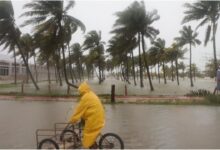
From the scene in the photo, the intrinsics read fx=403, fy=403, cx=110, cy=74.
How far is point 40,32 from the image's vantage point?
3762cm

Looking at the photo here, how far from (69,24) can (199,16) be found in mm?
12348

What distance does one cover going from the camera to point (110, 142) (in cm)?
773

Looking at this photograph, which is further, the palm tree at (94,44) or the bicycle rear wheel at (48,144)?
the palm tree at (94,44)

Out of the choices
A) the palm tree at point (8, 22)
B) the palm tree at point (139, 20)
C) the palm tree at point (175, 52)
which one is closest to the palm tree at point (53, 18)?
the palm tree at point (8, 22)

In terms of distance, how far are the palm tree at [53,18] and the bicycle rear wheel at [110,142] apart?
2932cm

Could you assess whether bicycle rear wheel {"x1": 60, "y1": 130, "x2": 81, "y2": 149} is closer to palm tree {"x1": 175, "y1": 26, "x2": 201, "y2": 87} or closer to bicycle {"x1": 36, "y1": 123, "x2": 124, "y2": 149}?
bicycle {"x1": 36, "y1": 123, "x2": 124, "y2": 149}

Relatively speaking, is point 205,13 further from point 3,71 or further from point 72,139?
point 3,71

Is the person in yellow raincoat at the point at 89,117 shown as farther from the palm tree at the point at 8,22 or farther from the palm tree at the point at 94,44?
the palm tree at the point at 94,44

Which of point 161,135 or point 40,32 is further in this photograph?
point 40,32

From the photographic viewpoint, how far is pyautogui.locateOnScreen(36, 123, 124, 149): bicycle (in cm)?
770

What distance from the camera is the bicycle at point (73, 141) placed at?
7.70 m

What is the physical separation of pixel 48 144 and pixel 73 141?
0.53 meters

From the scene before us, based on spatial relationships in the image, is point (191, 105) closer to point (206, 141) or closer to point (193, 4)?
point (206, 141)

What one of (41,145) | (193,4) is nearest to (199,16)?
(193,4)
